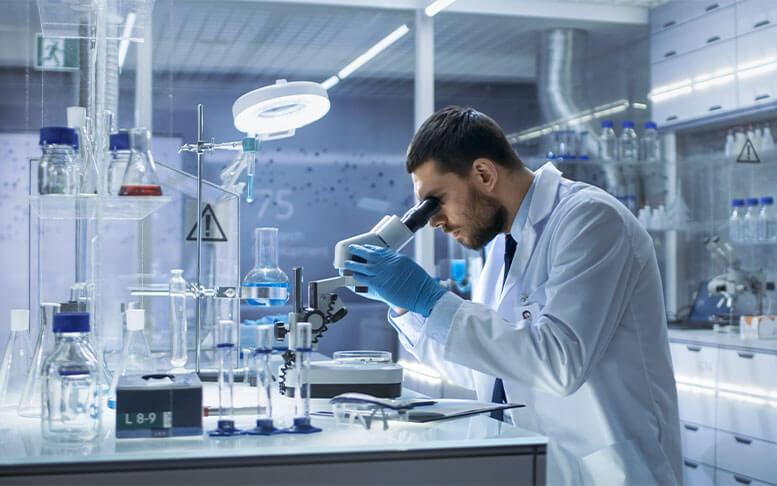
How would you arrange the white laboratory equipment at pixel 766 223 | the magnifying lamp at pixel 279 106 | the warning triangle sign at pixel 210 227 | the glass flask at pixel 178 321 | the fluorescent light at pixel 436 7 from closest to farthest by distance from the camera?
the magnifying lamp at pixel 279 106
the glass flask at pixel 178 321
the warning triangle sign at pixel 210 227
the white laboratory equipment at pixel 766 223
the fluorescent light at pixel 436 7

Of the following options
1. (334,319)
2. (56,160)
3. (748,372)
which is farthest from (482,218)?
(748,372)

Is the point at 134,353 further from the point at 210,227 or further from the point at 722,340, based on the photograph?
the point at 722,340

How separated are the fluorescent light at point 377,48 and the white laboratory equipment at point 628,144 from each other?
53.5 inches

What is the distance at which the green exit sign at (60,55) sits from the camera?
254cm

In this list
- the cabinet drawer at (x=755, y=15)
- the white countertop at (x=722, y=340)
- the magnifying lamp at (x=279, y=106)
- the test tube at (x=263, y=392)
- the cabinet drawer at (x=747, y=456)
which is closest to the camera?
the test tube at (x=263, y=392)

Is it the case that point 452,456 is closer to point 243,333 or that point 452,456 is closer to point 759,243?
point 243,333

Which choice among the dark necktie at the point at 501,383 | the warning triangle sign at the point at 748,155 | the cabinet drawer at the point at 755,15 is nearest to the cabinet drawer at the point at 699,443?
the warning triangle sign at the point at 748,155

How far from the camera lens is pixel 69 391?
157cm

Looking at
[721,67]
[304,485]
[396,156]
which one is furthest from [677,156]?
[304,485]

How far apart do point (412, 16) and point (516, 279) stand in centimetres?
342

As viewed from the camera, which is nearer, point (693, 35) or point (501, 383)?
point (501, 383)

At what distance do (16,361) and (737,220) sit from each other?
386cm

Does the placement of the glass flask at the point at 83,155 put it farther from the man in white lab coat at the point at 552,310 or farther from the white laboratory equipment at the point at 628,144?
the white laboratory equipment at the point at 628,144

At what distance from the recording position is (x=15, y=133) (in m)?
5.33
